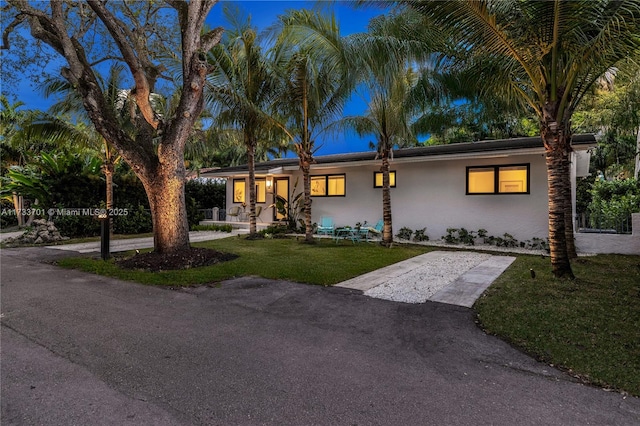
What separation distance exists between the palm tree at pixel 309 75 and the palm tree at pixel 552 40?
3.43 meters

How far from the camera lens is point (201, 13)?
9117 mm

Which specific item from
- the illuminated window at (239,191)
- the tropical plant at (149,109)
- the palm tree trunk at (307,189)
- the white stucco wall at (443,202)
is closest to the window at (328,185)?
the white stucco wall at (443,202)

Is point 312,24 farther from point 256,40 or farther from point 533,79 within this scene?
point 533,79

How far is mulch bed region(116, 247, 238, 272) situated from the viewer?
7777mm

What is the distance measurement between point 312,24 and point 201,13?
302cm

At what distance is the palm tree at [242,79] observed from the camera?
1177cm

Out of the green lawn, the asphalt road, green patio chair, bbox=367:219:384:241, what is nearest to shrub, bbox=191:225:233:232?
the green lawn

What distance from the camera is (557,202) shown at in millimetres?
6461

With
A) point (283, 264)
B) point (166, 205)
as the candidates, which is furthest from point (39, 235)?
point (283, 264)

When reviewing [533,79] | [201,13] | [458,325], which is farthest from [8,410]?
[201,13]

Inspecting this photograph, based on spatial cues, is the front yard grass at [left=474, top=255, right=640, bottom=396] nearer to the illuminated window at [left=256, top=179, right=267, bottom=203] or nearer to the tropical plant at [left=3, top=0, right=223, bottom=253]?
the tropical plant at [left=3, top=0, right=223, bottom=253]

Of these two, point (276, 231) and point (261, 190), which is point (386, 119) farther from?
point (261, 190)

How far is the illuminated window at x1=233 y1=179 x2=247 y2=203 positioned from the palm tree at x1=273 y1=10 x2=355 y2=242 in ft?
21.7

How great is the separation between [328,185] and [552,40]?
1048 centimetres
